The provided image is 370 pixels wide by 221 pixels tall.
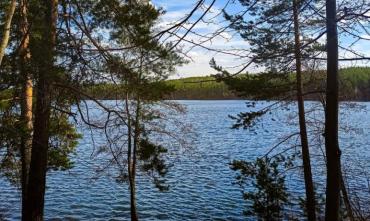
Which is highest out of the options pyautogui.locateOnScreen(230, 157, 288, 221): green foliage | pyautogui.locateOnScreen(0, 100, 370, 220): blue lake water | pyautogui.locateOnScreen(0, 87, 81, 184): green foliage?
pyautogui.locateOnScreen(0, 87, 81, 184): green foliage

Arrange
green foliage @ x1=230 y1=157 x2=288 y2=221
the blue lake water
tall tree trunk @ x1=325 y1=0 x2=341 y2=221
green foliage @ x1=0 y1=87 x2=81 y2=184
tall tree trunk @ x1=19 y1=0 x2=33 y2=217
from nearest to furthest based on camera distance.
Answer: tall tree trunk @ x1=325 y1=0 x2=341 y2=221, tall tree trunk @ x1=19 y1=0 x2=33 y2=217, green foliage @ x1=0 y1=87 x2=81 y2=184, green foliage @ x1=230 y1=157 x2=288 y2=221, the blue lake water

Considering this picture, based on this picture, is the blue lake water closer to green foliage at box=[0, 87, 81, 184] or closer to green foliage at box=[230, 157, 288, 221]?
green foliage at box=[0, 87, 81, 184]

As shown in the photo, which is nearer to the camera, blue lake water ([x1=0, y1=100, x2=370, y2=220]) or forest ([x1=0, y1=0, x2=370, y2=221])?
forest ([x1=0, y1=0, x2=370, y2=221])

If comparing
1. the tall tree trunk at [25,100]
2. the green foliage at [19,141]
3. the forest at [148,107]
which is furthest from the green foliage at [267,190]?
the tall tree trunk at [25,100]

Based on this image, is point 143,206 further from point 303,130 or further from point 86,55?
point 86,55

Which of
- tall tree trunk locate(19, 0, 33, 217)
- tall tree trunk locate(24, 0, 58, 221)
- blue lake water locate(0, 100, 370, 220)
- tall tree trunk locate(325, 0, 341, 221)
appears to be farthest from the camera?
blue lake water locate(0, 100, 370, 220)

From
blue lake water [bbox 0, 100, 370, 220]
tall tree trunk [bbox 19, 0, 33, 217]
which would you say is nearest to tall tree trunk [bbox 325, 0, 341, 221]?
tall tree trunk [bbox 19, 0, 33, 217]

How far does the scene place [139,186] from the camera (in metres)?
22.3

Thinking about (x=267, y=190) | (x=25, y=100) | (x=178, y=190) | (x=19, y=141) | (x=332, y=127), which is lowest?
(x=178, y=190)

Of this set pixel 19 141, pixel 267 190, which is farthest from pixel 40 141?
pixel 267 190

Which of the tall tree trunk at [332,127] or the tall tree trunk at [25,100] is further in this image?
the tall tree trunk at [25,100]

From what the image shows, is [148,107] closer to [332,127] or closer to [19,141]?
[19,141]

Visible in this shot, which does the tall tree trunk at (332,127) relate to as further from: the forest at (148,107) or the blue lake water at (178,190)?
the blue lake water at (178,190)

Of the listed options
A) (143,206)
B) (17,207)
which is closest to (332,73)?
(143,206)
